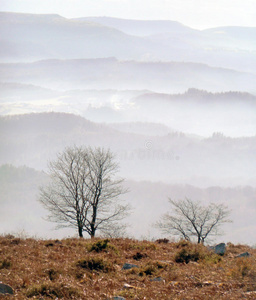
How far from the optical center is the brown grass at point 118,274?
923cm

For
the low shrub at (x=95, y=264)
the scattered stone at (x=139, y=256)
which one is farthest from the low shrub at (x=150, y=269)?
the scattered stone at (x=139, y=256)

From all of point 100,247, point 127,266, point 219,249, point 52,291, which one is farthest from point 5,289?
point 219,249

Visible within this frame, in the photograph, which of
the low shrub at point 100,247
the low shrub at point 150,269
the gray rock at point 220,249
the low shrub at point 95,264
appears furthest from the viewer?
the gray rock at point 220,249

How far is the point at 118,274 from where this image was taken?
1155 centimetres

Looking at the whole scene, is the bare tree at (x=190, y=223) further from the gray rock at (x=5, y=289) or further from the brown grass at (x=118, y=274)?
the gray rock at (x=5, y=289)

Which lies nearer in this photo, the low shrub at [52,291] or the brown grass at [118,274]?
the low shrub at [52,291]

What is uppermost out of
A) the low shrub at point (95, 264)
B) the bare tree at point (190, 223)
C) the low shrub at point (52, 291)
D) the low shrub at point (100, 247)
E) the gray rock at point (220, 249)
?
the bare tree at point (190, 223)

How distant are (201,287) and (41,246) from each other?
8.10 meters

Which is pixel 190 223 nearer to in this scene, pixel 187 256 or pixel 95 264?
pixel 187 256

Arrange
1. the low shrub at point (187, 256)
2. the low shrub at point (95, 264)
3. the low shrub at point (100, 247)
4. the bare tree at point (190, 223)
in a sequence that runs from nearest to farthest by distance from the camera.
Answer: the low shrub at point (95, 264), the low shrub at point (187, 256), the low shrub at point (100, 247), the bare tree at point (190, 223)

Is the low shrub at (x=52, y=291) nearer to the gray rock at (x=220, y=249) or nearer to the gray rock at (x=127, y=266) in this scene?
the gray rock at (x=127, y=266)

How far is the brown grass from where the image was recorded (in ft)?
30.3

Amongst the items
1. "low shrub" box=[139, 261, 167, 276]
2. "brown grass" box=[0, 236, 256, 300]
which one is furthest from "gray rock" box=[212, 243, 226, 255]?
"low shrub" box=[139, 261, 167, 276]

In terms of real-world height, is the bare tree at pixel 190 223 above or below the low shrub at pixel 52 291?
above
